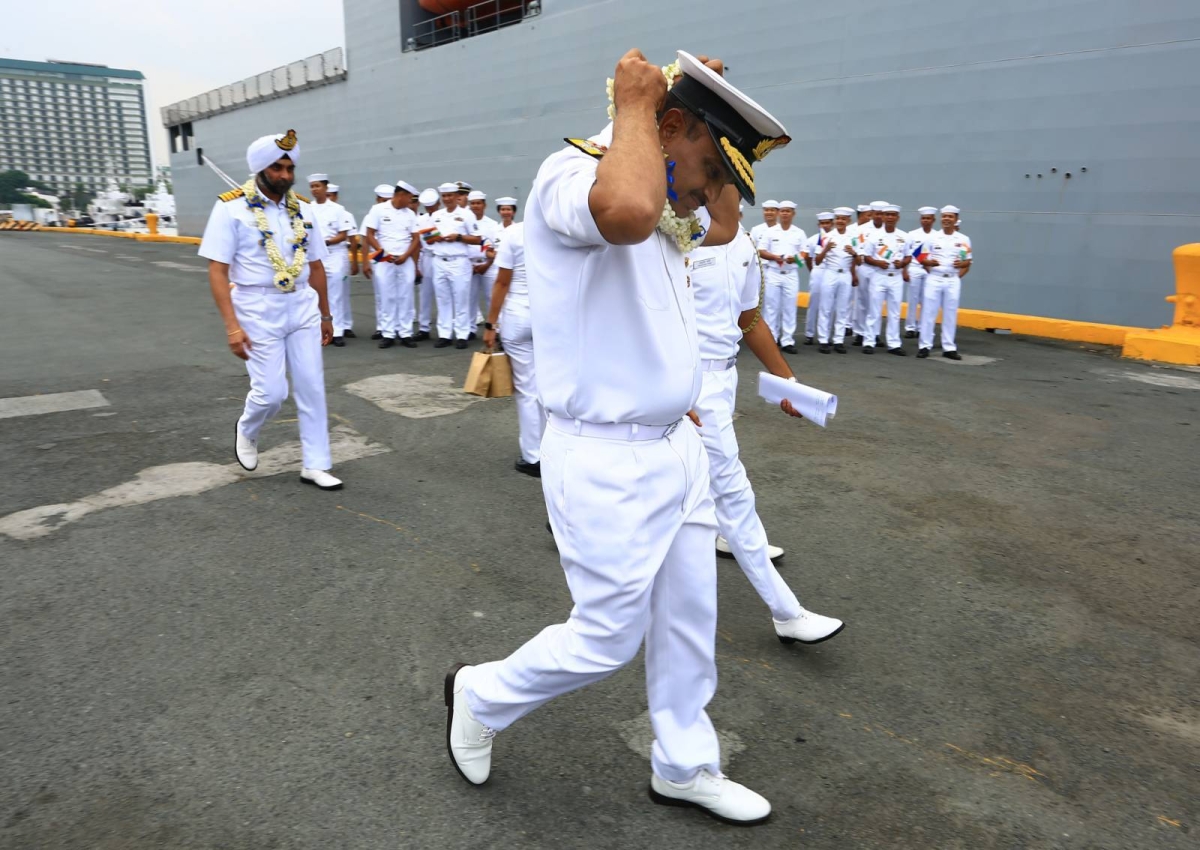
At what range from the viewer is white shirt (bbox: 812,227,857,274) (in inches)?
471

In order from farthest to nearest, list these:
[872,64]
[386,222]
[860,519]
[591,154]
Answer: [872,64] → [386,222] → [860,519] → [591,154]

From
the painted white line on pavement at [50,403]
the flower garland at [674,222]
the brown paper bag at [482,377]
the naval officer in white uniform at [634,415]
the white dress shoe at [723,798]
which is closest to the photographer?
the naval officer in white uniform at [634,415]

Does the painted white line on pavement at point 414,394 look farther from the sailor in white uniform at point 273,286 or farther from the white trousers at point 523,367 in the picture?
the sailor in white uniform at point 273,286

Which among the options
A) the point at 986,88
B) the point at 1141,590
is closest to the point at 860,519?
the point at 1141,590

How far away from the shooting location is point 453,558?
435cm

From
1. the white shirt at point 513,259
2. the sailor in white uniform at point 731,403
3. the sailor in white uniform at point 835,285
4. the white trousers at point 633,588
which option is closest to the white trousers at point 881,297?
the sailor in white uniform at point 835,285

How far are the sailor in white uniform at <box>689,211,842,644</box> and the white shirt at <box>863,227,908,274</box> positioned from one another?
8.61 meters

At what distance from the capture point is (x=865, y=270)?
11984 millimetres

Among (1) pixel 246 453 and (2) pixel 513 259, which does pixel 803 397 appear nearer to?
(2) pixel 513 259

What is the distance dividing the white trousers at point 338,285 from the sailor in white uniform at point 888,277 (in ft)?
24.7

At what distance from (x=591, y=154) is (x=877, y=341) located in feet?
38.4

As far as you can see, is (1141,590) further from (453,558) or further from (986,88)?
(986,88)

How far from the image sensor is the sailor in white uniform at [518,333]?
5707 mm

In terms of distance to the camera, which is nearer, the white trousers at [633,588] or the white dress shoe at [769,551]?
the white trousers at [633,588]
